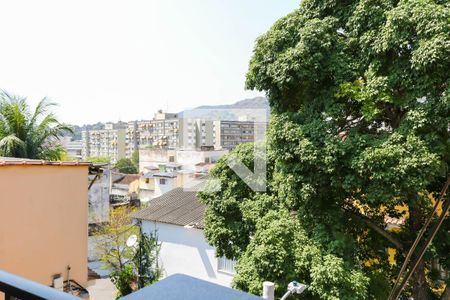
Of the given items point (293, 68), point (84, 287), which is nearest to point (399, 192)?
point (293, 68)

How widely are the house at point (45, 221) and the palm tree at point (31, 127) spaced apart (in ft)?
13.9

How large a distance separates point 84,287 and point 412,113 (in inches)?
162

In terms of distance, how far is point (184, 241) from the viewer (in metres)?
8.37

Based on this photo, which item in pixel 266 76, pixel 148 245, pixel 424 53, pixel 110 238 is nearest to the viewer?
pixel 424 53

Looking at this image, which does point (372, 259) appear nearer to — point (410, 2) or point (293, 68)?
point (293, 68)

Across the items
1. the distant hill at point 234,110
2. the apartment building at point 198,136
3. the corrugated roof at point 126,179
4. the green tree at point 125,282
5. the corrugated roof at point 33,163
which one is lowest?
the green tree at point 125,282

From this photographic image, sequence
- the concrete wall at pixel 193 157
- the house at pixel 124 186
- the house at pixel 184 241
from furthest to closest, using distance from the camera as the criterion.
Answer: the house at pixel 124 186 < the concrete wall at pixel 193 157 < the house at pixel 184 241

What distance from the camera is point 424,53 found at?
3.51m

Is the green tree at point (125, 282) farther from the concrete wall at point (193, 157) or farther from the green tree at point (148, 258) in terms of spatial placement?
the concrete wall at point (193, 157)

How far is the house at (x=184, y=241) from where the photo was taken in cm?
786

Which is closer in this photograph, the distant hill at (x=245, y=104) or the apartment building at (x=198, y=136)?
the distant hill at (x=245, y=104)

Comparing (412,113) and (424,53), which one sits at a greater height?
(424,53)

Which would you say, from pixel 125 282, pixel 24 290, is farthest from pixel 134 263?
pixel 24 290

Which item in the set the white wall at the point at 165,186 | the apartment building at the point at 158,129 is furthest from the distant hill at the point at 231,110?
the apartment building at the point at 158,129
